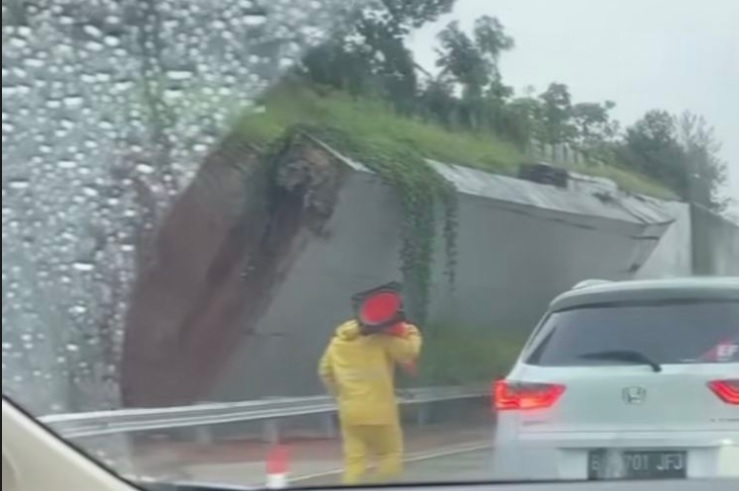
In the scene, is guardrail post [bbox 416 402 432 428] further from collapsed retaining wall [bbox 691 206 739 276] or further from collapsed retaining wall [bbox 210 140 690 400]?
collapsed retaining wall [bbox 691 206 739 276]

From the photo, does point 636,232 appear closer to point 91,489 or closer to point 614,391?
point 614,391

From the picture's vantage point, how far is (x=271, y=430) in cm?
437

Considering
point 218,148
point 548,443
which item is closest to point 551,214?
point 548,443

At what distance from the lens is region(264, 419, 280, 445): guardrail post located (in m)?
4.37

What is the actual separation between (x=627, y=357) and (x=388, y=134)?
0.80 m

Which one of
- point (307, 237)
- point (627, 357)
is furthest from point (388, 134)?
point (627, 357)

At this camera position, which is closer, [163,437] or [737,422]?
[737,422]

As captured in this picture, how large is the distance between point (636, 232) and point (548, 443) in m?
0.58

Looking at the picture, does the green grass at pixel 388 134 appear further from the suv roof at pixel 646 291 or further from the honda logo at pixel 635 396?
the honda logo at pixel 635 396

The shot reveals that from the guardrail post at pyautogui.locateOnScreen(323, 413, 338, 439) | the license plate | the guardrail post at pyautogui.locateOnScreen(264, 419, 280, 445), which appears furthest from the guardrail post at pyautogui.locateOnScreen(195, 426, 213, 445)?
the license plate

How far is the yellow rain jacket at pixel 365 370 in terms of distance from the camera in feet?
14.3

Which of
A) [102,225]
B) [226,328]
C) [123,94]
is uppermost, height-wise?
[123,94]

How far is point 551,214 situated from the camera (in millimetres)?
4387

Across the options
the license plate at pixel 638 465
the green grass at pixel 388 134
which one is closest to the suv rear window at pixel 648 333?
the license plate at pixel 638 465
